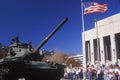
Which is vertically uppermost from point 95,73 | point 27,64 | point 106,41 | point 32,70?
point 106,41

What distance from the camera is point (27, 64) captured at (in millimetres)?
16500

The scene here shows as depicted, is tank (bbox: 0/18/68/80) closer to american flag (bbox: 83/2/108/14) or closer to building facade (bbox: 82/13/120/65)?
american flag (bbox: 83/2/108/14)

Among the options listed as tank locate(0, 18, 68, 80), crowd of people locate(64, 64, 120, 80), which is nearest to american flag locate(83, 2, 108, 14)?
crowd of people locate(64, 64, 120, 80)

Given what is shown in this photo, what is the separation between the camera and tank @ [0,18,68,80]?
1622 centimetres

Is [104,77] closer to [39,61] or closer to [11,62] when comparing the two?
[39,61]

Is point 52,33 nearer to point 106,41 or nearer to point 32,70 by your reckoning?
point 32,70

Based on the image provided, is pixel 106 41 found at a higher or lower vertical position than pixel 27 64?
higher

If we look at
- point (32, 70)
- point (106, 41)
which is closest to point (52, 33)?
point (32, 70)

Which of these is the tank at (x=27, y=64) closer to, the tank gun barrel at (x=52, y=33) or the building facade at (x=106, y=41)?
the tank gun barrel at (x=52, y=33)

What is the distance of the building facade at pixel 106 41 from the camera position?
56791 millimetres

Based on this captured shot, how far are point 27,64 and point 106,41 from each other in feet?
157

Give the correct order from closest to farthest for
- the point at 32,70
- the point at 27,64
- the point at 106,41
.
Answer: the point at 27,64 → the point at 32,70 → the point at 106,41

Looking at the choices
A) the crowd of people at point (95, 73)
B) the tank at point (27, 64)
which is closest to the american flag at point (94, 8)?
the crowd of people at point (95, 73)

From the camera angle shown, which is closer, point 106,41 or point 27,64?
point 27,64
